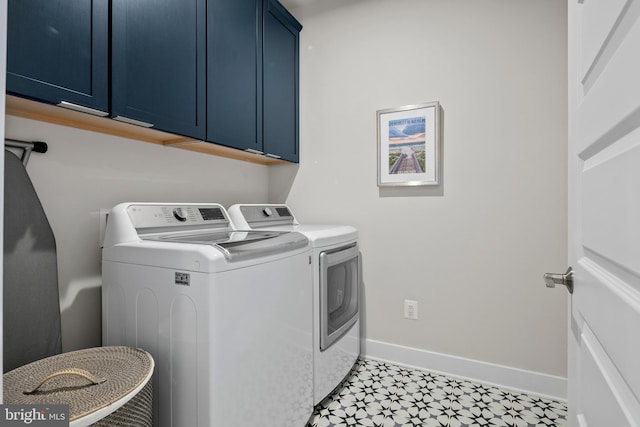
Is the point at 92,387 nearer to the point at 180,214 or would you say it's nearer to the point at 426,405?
the point at 180,214

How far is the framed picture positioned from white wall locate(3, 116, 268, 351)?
4.47ft

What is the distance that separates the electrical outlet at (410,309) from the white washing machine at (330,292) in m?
0.34

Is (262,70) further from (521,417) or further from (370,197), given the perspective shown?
(521,417)

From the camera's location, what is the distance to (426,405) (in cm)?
177

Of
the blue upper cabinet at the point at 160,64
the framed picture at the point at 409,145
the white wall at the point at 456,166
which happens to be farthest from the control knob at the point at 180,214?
the framed picture at the point at 409,145

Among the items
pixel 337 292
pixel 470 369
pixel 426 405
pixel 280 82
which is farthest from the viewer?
pixel 280 82

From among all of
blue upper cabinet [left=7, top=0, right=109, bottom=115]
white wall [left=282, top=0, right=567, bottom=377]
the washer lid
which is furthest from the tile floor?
blue upper cabinet [left=7, top=0, right=109, bottom=115]

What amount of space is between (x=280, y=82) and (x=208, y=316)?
68.3 inches

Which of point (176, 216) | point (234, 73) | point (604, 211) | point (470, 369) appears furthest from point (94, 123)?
point (470, 369)

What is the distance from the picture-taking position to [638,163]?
0.44m

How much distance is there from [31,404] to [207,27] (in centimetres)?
164

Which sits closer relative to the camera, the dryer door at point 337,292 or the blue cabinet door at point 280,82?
the dryer door at point 337,292

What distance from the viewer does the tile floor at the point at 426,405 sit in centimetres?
164

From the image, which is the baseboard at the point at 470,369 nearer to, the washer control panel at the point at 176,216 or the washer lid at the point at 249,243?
the washer lid at the point at 249,243
